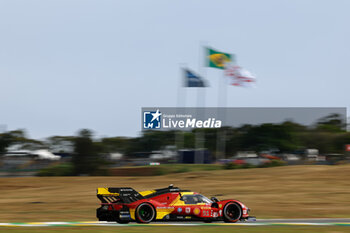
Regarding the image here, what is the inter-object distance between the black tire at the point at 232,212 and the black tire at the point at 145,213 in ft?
7.17

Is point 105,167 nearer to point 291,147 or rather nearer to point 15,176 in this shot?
point 15,176

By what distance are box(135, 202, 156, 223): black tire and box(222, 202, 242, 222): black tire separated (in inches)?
86.0

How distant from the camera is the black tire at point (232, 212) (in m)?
14.4

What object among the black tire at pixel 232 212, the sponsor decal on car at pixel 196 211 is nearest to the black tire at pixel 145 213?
the sponsor decal on car at pixel 196 211

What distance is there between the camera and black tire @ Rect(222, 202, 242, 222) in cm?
1435

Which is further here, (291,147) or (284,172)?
(291,147)

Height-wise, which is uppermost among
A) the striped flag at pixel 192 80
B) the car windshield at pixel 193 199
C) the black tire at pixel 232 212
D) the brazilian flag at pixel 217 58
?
the brazilian flag at pixel 217 58

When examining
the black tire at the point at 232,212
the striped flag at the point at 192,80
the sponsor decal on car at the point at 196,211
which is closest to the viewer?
the sponsor decal on car at the point at 196,211

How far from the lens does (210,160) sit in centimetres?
5256

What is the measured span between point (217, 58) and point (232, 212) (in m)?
38.3

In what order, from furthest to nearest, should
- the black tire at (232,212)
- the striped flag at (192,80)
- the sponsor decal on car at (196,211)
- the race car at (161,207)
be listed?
the striped flag at (192,80) → the black tire at (232,212) → the sponsor decal on car at (196,211) → the race car at (161,207)

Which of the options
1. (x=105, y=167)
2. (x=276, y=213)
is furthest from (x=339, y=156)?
(x=276, y=213)

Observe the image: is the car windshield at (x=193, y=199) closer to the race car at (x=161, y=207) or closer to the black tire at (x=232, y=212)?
the race car at (x=161, y=207)

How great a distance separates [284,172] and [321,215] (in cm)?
1776
